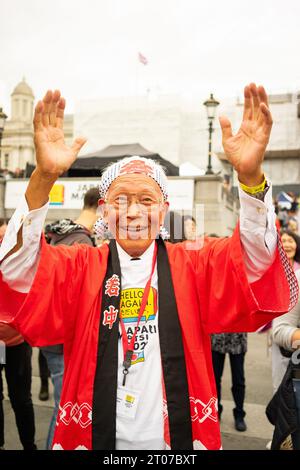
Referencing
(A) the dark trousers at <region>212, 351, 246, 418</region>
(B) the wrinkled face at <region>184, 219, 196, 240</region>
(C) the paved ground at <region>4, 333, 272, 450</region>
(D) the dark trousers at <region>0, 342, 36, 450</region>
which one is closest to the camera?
(D) the dark trousers at <region>0, 342, 36, 450</region>

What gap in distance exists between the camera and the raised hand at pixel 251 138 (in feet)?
5.47

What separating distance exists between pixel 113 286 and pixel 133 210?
0.35 metres

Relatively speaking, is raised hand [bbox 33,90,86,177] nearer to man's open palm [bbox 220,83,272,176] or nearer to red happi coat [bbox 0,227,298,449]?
red happi coat [bbox 0,227,298,449]

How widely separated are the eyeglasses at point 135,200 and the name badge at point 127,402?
0.78 metres

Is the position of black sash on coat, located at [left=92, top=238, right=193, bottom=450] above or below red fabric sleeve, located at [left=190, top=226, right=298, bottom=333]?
below

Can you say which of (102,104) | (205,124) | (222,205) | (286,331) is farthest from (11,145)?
(286,331)

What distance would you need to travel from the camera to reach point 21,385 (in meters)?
3.26

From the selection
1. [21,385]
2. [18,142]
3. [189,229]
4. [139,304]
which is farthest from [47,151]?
[18,142]

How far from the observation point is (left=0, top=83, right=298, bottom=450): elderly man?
5.60ft

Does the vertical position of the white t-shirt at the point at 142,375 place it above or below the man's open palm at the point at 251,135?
below

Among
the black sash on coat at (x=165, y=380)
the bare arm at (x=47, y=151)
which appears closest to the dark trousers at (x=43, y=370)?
the black sash on coat at (x=165, y=380)

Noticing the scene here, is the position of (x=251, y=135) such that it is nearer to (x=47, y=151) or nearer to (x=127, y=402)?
(x=47, y=151)

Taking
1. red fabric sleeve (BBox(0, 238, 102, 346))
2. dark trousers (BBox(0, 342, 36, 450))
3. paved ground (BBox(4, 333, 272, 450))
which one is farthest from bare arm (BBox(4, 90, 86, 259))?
paved ground (BBox(4, 333, 272, 450))

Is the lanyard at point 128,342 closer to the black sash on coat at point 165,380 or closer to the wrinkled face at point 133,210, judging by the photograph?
the black sash on coat at point 165,380
